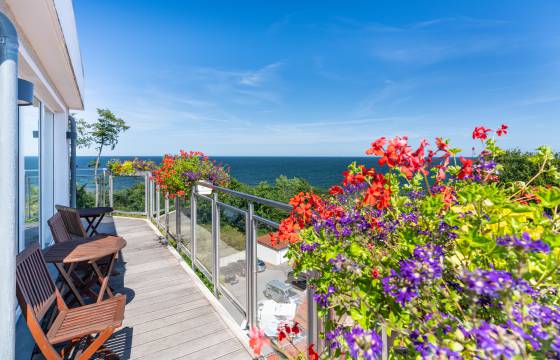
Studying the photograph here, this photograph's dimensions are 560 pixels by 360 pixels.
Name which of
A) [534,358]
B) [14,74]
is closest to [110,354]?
[14,74]

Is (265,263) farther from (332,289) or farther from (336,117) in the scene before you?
(336,117)

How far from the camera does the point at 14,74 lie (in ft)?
4.51

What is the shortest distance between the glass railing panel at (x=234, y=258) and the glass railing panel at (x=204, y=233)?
14.6 inches

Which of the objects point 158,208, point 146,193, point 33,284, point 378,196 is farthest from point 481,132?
point 146,193

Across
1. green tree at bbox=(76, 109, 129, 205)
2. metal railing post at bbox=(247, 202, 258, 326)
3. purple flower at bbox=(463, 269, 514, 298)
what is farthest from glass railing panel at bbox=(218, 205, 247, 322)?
green tree at bbox=(76, 109, 129, 205)

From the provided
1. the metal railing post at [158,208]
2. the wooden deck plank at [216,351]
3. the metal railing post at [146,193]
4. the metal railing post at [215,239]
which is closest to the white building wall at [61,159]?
the metal railing post at [146,193]

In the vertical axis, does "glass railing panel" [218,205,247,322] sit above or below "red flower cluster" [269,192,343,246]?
below

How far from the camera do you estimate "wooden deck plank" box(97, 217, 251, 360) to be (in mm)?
2449

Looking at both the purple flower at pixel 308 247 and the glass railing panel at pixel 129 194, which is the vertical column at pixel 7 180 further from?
the glass railing panel at pixel 129 194

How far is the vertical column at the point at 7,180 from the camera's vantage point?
1.33 m

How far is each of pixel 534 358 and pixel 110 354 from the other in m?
2.67

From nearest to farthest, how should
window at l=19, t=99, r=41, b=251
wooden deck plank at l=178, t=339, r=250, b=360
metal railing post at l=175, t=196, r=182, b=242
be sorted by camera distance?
wooden deck plank at l=178, t=339, r=250, b=360 < window at l=19, t=99, r=41, b=251 < metal railing post at l=175, t=196, r=182, b=242

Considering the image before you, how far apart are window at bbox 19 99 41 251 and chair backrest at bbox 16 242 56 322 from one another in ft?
3.57

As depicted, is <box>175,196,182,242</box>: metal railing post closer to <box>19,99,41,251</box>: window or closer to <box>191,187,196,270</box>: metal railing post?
<box>191,187,196,270</box>: metal railing post
